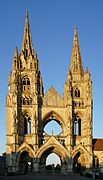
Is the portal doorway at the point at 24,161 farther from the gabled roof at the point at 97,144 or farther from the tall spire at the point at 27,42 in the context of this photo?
the tall spire at the point at 27,42

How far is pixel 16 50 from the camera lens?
3221 inches

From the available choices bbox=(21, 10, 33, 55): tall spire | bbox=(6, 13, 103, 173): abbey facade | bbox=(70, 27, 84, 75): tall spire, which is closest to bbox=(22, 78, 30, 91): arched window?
bbox=(6, 13, 103, 173): abbey facade

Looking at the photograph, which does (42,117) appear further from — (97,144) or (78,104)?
(97,144)

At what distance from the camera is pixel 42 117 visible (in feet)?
256

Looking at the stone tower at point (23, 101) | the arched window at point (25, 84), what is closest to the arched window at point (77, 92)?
the stone tower at point (23, 101)

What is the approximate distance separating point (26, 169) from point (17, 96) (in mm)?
14854

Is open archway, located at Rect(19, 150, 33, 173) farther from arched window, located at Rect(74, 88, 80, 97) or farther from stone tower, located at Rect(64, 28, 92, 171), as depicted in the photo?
arched window, located at Rect(74, 88, 80, 97)

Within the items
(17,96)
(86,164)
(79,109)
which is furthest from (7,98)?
(86,164)

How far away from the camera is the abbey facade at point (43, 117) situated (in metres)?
74.8

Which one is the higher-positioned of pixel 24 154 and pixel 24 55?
pixel 24 55

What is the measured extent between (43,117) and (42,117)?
0.19 meters

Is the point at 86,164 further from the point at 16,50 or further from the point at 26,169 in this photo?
the point at 16,50

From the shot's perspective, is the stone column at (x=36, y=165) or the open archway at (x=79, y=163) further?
the open archway at (x=79, y=163)

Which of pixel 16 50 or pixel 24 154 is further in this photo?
pixel 16 50
